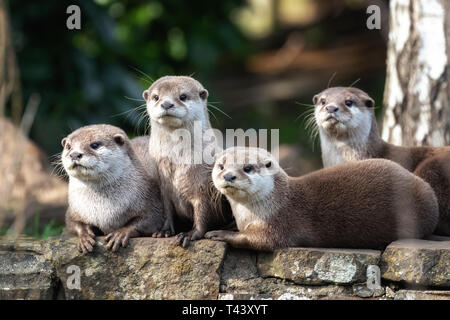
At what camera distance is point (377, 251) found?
3910mm

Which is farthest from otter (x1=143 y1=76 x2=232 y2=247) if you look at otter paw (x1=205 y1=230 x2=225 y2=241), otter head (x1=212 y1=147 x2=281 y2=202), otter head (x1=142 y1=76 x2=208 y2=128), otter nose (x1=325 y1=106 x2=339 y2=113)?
otter nose (x1=325 y1=106 x2=339 y2=113)

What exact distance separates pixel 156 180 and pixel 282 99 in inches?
317

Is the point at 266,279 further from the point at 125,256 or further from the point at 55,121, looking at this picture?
the point at 55,121

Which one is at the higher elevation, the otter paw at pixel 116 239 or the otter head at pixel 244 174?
the otter head at pixel 244 174

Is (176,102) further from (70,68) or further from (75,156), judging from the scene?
(70,68)

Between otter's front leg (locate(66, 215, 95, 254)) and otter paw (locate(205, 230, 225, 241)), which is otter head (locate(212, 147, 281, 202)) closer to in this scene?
otter paw (locate(205, 230, 225, 241))

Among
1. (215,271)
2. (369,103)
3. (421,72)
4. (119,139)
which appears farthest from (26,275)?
(421,72)

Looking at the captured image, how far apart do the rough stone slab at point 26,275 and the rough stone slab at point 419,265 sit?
1964 mm

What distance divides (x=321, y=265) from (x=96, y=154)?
1453mm

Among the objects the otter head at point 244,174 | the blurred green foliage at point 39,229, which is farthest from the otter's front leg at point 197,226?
the blurred green foliage at point 39,229

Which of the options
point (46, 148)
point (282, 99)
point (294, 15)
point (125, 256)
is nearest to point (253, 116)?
point (282, 99)

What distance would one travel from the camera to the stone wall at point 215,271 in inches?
148

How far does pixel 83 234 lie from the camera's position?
13.5ft

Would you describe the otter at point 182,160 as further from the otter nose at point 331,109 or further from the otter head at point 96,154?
the otter nose at point 331,109
